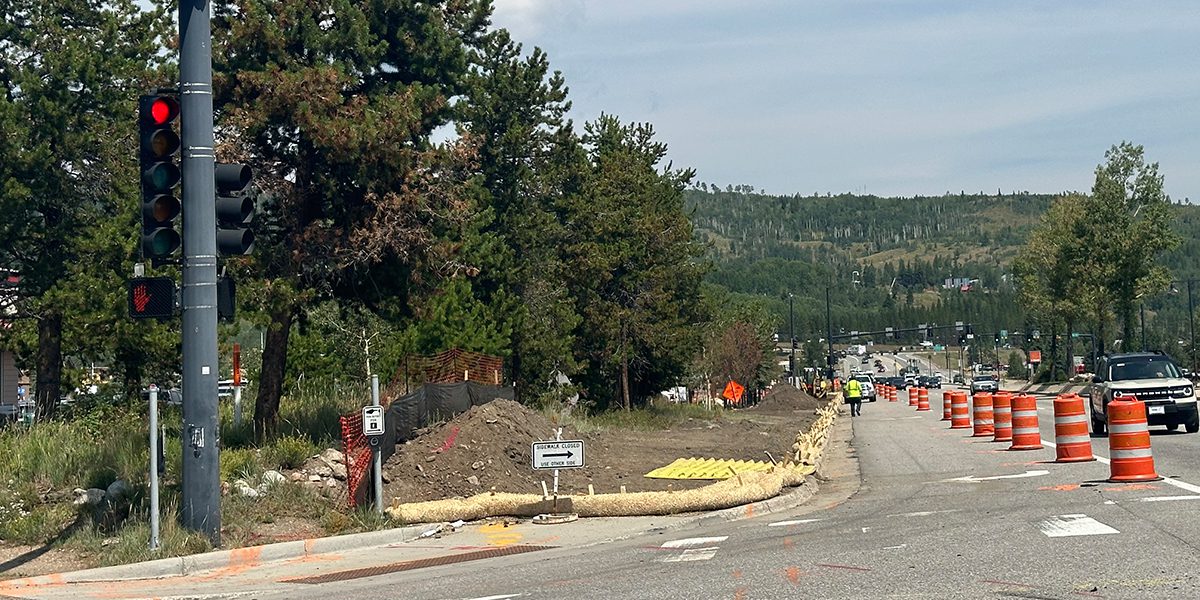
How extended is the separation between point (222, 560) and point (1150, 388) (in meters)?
20.0

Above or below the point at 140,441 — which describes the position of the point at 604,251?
above

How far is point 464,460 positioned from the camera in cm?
1955

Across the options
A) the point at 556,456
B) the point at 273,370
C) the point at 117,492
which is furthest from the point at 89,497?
the point at 273,370

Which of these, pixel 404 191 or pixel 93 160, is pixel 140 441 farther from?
pixel 93 160

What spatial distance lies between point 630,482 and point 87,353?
21.7 metres

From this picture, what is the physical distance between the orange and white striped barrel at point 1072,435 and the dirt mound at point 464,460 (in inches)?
325

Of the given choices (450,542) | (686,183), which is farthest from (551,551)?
(686,183)

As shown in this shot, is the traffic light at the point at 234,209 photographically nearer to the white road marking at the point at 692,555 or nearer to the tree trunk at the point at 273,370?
the white road marking at the point at 692,555

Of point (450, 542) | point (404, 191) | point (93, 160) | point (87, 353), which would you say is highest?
point (93, 160)

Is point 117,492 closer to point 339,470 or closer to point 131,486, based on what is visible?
point 131,486

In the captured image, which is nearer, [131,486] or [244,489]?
[131,486]

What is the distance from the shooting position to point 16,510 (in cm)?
1608

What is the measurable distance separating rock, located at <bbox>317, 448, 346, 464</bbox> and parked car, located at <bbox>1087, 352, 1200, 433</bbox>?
16014 millimetres

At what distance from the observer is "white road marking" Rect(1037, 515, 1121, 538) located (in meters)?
12.2
